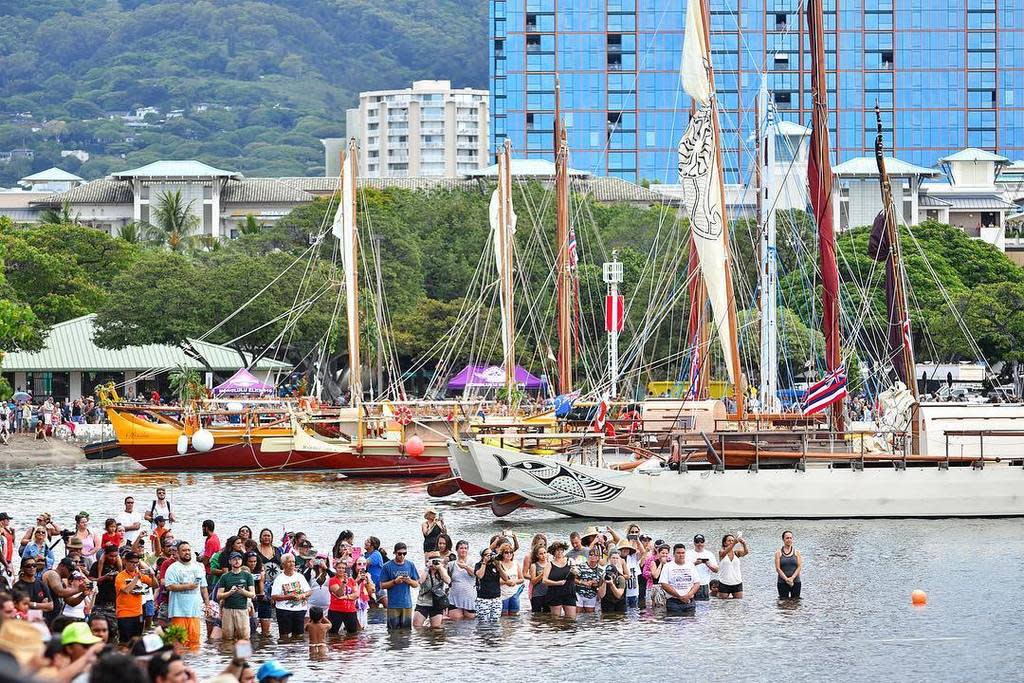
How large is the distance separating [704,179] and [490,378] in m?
36.1

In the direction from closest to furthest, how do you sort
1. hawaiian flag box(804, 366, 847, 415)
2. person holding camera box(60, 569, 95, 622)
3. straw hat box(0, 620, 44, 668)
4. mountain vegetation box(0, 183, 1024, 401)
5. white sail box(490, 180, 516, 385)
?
1. straw hat box(0, 620, 44, 668)
2. person holding camera box(60, 569, 95, 622)
3. hawaiian flag box(804, 366, 847, 415)
4. white sail box(490, 180, 516, 385)
5. mountain vegetation box(0, 183, 1024, 401)

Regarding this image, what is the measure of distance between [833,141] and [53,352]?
10074 centimetres

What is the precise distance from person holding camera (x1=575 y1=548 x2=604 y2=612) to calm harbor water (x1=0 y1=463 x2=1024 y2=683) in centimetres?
47

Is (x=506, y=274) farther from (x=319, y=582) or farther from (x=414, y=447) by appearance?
(x=319, y=582)

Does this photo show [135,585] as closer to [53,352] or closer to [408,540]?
[408,540]

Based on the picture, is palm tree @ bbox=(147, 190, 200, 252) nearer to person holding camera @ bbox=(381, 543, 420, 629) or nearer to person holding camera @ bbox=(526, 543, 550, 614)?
person holding camera @ bbox=(526, 543, 550, 614)

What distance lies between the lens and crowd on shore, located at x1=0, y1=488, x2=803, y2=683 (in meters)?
24.6

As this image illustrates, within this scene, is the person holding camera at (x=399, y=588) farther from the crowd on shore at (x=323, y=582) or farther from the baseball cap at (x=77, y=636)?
the baseball cap at (x=77, y=636)

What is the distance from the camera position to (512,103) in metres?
175

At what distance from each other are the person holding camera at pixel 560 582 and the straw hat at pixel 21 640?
16.8 m

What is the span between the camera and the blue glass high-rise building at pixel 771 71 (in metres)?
172

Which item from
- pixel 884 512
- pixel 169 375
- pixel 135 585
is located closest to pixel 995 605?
pixel 884 512

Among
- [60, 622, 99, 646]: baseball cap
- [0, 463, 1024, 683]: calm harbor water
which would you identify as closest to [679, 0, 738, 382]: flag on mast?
[0, 463, 1024, 683]: calm harbor water

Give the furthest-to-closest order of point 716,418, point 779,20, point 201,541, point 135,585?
point 779,20 < point 716,418 < point 201,541 < point 135,585
